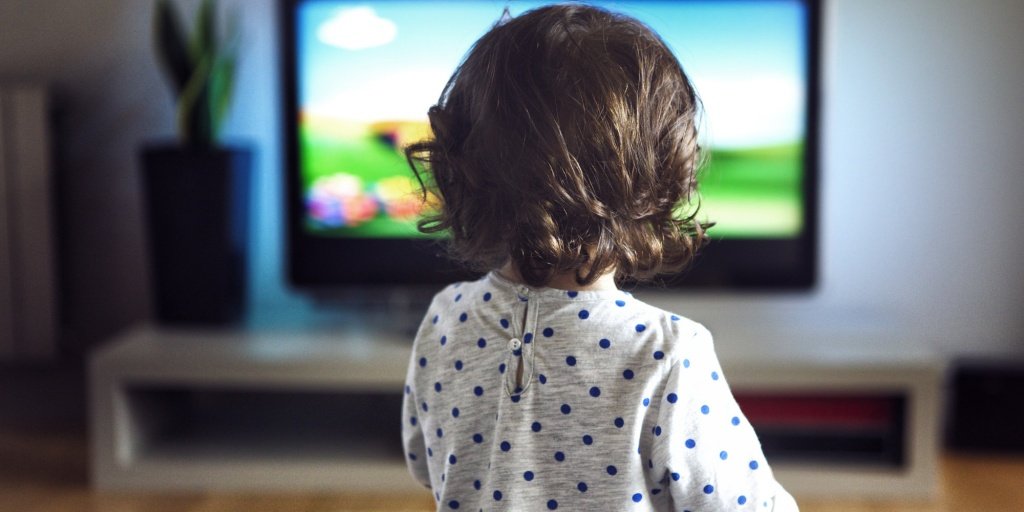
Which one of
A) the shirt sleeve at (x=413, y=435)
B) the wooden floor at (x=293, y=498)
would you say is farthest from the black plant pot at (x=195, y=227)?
the shirt sleeve at (x=413, y=435)

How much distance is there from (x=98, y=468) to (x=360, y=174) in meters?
0.88

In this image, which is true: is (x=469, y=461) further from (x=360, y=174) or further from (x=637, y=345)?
(x=360, y=174)

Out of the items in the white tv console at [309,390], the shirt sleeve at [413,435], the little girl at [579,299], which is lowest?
the white tv console at [309,390]

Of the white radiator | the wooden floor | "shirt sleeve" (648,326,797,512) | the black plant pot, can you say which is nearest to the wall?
the white radiator

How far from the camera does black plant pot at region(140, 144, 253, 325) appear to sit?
243 cm

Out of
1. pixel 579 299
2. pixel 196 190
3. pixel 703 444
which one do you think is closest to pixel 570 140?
pixel 579 299

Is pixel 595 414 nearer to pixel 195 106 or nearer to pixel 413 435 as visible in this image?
pixel 413 435

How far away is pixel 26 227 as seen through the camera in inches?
103

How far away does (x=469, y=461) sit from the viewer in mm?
950

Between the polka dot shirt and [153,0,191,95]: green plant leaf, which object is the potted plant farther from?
the polka dot shirt

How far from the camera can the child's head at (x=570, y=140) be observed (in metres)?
0.88

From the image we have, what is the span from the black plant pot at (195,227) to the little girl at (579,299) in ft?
5.24

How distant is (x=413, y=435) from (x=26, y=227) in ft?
6.11

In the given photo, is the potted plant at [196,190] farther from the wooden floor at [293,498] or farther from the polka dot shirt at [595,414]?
the polka dot shirt at [595,414]
